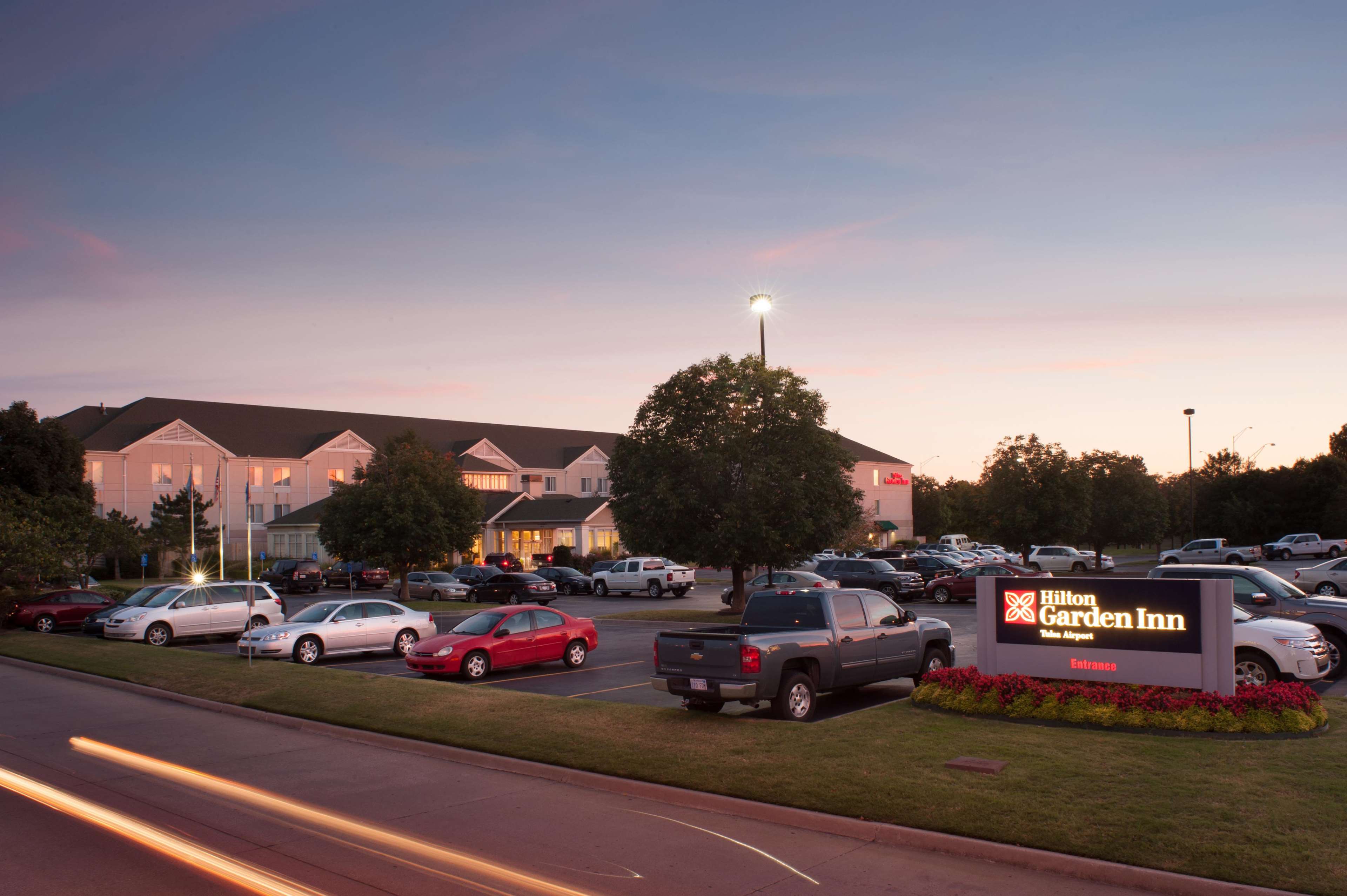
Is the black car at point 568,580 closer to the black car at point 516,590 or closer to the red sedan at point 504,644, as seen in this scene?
the black car at point 516,590

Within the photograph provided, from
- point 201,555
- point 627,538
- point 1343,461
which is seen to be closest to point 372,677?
point 627,538

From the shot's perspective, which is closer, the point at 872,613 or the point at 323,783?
the point at 323,783

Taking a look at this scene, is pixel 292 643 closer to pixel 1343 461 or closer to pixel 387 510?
pixel 387 510

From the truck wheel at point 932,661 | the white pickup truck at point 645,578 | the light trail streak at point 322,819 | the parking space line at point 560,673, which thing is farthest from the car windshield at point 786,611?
the white pickup truck at point 645,578

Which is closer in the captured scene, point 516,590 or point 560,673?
point 560,673

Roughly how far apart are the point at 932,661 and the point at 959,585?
74.3 feet

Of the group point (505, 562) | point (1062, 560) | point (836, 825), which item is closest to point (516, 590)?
point (505, 562)

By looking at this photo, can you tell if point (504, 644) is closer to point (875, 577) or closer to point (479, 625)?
point (479, 625)

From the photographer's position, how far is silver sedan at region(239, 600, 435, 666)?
70.7 ft

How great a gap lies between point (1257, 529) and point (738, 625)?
74589 mm

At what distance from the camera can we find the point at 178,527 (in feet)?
216

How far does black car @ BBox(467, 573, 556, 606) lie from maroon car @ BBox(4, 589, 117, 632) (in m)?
15.4

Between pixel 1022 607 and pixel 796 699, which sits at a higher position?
pixel 1022 607

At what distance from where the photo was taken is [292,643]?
70.6 feet
